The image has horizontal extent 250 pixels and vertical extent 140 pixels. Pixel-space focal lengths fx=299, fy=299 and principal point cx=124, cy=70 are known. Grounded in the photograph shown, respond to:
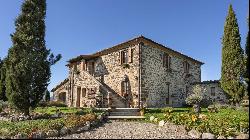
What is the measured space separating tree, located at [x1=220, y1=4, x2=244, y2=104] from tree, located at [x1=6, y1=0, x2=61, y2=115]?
1524 cm

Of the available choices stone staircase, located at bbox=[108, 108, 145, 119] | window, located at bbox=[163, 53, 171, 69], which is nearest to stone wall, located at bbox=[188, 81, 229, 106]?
window, located at bbox=[163, 53, 171, 69]

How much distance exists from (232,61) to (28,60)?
694 inches

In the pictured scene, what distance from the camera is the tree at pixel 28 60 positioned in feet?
69.7

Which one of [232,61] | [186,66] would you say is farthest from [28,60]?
[186,66]

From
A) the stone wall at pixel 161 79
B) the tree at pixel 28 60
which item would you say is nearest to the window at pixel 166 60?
the stone wall at pixel 161 79

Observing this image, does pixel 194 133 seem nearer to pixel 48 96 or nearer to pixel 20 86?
pixel 20 86

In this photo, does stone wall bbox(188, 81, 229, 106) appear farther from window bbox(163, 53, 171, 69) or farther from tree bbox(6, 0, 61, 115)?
tree bbox(6, 0, 61, 115)

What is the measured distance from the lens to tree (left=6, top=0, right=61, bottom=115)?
837 inches

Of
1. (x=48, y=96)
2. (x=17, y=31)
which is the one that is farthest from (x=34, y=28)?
(x=48, y=96)

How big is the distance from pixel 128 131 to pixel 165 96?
636 inches

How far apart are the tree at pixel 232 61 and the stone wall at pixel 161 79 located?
5.39 meters

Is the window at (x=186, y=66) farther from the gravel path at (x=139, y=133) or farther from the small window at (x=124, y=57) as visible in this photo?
the gravel path at (x=139, y=133)

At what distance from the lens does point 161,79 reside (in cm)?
2955

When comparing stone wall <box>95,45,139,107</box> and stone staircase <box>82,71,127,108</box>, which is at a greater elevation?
stone wall <box>95,45,139,107</box>
